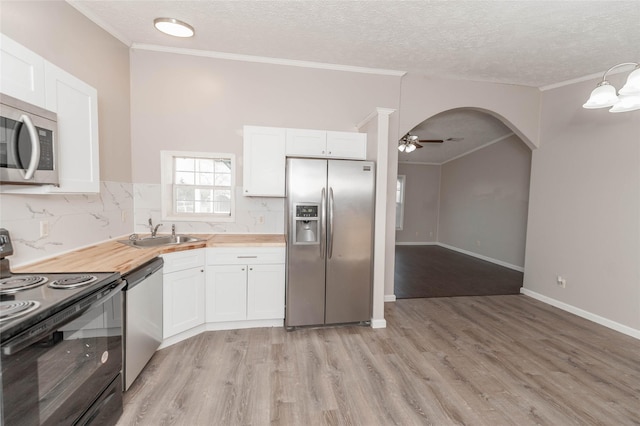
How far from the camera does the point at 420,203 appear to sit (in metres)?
8.56

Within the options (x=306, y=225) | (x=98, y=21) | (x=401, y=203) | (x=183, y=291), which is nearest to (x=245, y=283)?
(x=183, y=291)

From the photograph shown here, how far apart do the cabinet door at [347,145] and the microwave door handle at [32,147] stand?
2411 millimetres

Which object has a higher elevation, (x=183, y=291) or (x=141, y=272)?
(x=141, y=272)

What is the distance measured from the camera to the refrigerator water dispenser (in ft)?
9.81

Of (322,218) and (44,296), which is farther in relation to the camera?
(322,218)

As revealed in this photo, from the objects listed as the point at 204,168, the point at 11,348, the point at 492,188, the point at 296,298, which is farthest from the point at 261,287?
the point at 492,188

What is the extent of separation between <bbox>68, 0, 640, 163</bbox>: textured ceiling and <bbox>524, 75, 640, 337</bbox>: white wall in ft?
1.99

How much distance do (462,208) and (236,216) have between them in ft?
20.6

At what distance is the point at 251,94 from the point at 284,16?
43.2 inches

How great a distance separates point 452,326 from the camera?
3.28 meters

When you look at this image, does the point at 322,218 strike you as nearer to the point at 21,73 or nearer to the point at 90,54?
the point at 21,73

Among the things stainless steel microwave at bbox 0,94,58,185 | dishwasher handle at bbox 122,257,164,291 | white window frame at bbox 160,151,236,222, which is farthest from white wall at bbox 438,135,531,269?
stainless steel microwave at bbox 0,94,58,185

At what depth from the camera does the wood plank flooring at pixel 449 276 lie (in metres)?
4.51

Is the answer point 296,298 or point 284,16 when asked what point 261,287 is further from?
point 284,16
